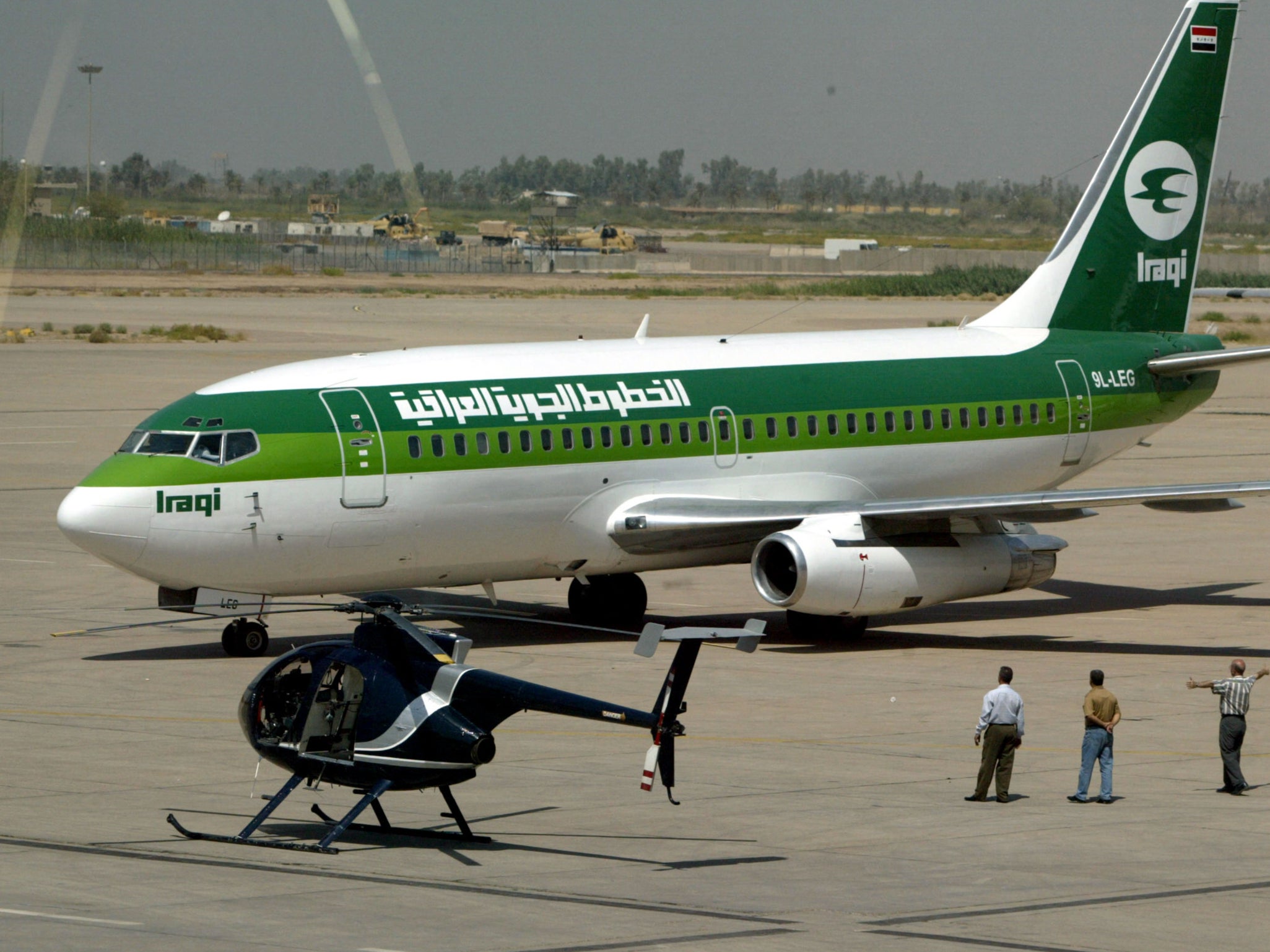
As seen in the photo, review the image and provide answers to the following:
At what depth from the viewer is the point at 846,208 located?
193000mm

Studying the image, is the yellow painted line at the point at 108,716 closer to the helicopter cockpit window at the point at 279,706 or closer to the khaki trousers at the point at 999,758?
the helicopter cockpit window at the point at 279,706

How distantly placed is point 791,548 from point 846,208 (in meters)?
165

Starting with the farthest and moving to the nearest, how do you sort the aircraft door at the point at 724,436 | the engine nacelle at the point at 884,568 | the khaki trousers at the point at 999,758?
the aircraft door at the point at 724,436
the engine nacelle at the point at 884,568
the khaki trousers at the point at 999,758

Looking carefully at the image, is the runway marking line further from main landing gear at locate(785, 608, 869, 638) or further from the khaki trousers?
main landing gear at locate(785, 608, 869, 638)

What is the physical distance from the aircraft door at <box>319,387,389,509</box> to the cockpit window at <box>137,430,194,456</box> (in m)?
2.21

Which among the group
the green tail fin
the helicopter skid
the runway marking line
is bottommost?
the helicopter skid

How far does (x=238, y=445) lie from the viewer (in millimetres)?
29766

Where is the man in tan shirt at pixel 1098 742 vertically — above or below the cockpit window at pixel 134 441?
below

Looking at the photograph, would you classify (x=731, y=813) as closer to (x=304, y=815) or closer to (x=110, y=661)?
(x=304, y=815)

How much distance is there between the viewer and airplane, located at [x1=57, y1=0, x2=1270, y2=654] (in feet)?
97.6

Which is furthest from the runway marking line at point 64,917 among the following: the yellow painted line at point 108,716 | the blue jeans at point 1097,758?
the blue jeans at point 1097,758

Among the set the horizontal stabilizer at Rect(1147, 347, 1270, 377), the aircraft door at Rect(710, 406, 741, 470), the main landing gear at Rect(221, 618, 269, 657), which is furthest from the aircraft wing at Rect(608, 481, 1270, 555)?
the horizontal stabilizer at Rect(1147, 347, 1270, 377)

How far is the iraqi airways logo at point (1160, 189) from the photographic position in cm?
4003

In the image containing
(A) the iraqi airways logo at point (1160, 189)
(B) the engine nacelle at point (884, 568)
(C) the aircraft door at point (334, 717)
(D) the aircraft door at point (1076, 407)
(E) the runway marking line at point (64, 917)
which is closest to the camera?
(E) the runway marking line at point (64, 917)
